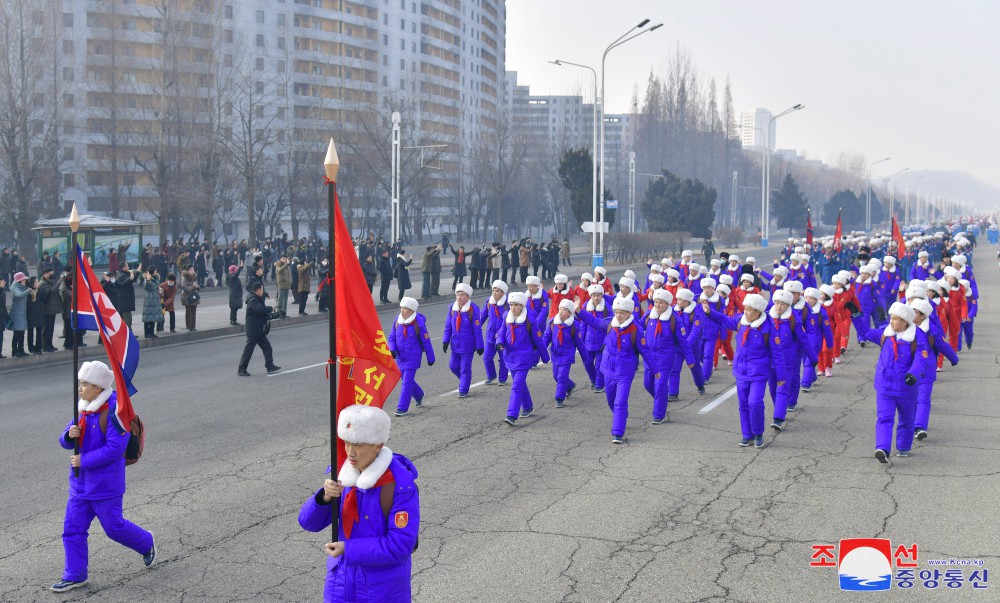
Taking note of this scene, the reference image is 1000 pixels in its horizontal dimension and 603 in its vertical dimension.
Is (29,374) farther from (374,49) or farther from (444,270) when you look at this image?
(374,49)

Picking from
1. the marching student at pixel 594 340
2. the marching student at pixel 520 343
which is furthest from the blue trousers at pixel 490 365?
the marching student at pixel 520 343

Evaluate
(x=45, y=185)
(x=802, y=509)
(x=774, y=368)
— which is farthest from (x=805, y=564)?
(x=45, y=185)

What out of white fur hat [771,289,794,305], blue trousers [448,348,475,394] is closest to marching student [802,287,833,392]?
white fur hat [771,289,794,305]

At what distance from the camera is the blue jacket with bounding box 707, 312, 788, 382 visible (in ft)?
35.5

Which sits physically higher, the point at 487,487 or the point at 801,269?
the point at 801,269

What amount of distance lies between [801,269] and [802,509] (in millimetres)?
13543

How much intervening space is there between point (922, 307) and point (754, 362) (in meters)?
1.71

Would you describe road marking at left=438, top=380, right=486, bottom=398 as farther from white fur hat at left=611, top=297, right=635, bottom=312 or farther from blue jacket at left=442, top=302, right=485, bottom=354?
white fur hat at left=611, top=297, right=635, bottom=312

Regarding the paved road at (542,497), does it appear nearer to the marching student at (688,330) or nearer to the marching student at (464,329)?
the marching student at (688,330)

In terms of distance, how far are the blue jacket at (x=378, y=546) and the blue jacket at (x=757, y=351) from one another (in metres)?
6.73

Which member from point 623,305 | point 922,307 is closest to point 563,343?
point 623,305

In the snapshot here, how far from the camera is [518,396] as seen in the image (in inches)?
488

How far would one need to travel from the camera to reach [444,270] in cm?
4766

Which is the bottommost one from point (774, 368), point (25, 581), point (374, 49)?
point (25, 581)
